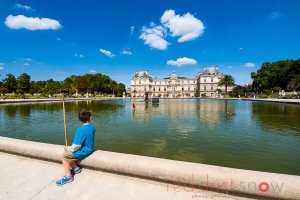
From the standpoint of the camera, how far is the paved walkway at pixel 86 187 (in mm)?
3451

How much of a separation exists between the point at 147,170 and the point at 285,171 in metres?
5.15

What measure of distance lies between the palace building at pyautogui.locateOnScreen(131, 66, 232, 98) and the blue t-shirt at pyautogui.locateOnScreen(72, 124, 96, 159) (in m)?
115

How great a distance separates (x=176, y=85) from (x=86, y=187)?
412 ft

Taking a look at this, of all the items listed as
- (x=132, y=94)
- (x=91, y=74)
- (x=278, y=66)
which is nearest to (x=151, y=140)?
(x=278, y=66)

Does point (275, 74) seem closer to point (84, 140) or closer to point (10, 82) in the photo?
point (84, 140)

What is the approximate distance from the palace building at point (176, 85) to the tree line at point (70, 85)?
19.3 m

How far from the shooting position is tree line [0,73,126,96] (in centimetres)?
8254

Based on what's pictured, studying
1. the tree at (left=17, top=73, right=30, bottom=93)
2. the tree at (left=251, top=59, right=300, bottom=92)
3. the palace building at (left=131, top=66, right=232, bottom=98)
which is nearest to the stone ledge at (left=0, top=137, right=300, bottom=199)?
the tree at (left=251, top=59, right=300, bottom=92)

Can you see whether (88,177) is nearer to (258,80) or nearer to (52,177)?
(52,177)

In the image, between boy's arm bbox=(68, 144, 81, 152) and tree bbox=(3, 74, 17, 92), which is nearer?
boy's arm bbox=(68, 144, 81, 152)

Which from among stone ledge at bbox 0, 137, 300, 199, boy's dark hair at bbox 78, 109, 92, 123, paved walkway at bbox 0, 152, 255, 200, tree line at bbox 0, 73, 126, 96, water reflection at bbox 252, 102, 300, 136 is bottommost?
water reflection at bbox 252, 102, 300, 136

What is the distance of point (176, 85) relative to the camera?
418 feet

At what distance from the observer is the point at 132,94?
127 m

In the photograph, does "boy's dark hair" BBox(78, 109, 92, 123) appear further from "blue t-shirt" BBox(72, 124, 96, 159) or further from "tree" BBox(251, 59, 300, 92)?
"tree" BBox(251, 59, 300, 92)
